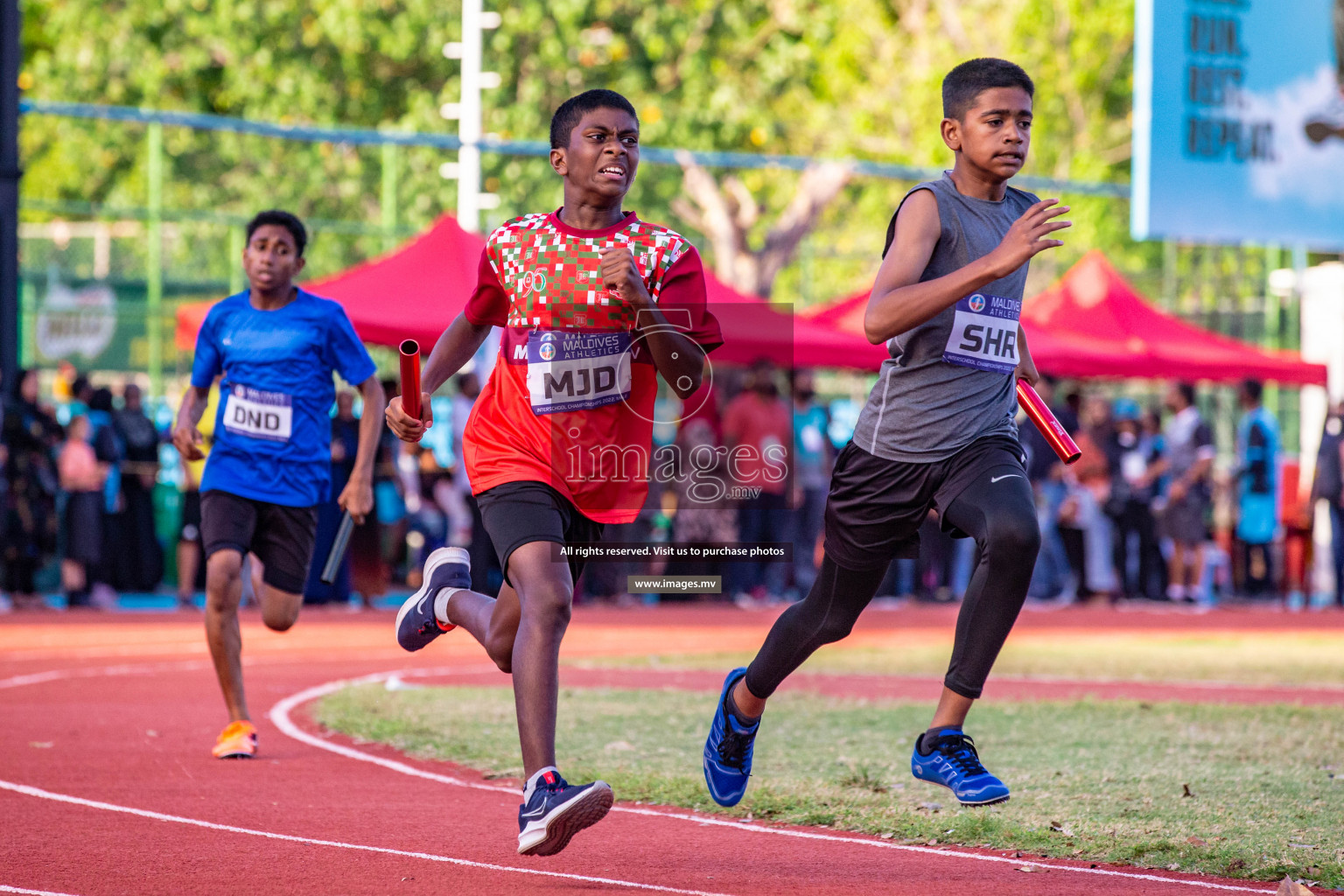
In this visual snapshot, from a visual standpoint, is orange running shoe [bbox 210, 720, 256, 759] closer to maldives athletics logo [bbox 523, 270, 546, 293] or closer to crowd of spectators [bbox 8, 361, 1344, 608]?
maldives athletics logo [bbox 523, 270, 546, 293]

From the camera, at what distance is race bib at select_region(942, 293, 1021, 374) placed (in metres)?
5.49

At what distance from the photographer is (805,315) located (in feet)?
65.2

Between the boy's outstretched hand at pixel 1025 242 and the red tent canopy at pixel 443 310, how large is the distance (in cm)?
1000

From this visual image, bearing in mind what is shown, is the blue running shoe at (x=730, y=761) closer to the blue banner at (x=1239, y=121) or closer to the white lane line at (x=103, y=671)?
the white lane line at (x=103, y=671)

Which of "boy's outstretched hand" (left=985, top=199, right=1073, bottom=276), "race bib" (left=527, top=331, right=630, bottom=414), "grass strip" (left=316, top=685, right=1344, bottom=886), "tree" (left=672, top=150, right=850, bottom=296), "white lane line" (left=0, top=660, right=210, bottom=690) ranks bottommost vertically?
"white lane line" (left=0, top=660, right=210, bottom=690)

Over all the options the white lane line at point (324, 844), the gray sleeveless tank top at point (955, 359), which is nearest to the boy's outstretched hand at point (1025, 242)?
the gray sleeveless tank top at point (955, 359)

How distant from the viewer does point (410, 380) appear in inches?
206

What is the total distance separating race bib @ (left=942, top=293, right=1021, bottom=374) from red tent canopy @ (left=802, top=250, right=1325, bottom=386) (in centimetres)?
1359

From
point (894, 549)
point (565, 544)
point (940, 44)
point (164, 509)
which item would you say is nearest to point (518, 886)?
point (565, 544)

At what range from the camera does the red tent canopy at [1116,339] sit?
19.5 meters

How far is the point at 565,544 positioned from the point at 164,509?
13.0 meters

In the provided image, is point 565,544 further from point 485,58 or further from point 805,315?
point 485,58

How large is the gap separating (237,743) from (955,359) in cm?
392

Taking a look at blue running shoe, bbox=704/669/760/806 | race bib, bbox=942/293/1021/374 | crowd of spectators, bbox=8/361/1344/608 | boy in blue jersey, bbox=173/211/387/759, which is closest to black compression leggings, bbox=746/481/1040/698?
blue running shoe, bbox=704/669/760/806
